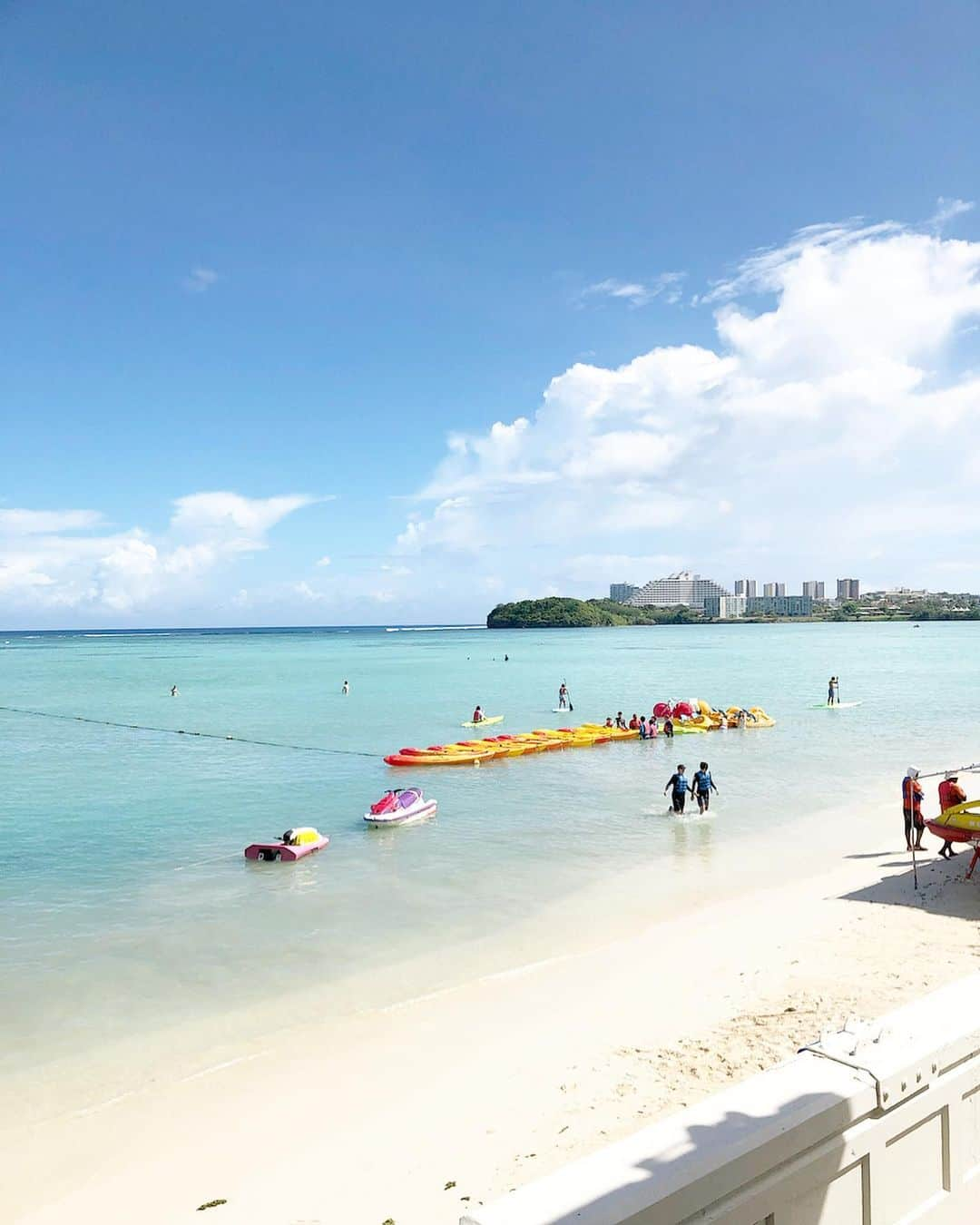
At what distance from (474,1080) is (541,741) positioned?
23532 millimetres

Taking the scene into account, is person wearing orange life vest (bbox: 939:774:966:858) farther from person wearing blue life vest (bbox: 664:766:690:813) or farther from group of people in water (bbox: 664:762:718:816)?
person wearing blue life vest (bbox: 664:766:690:813)

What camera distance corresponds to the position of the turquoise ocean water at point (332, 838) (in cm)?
1171

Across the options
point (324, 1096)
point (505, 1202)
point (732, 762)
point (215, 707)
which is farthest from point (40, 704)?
point (505, 1202)

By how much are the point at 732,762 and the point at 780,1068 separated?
27721 mm

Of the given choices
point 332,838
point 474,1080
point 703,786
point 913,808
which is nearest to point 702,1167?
point 474,1080

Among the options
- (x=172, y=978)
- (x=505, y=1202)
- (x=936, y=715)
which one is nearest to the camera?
(x=505, y=1202)

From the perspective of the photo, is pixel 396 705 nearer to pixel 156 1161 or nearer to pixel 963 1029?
pixel 156 1161

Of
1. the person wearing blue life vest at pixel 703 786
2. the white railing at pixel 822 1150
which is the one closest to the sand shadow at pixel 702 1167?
the white railing at pixel 822 1150

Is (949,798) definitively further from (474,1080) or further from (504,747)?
(504,747)

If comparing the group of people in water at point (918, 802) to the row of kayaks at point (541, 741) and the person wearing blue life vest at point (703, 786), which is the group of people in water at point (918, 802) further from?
the row of kayaks at point (541, 741)

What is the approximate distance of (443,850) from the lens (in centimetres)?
1827

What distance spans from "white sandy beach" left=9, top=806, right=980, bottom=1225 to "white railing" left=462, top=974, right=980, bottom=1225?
4.84m

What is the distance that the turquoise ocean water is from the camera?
1171 cm

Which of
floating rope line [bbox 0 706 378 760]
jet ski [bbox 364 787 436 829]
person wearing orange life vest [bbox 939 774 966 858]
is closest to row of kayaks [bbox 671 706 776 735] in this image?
floating rope line [bbox 0 706 378 760]
